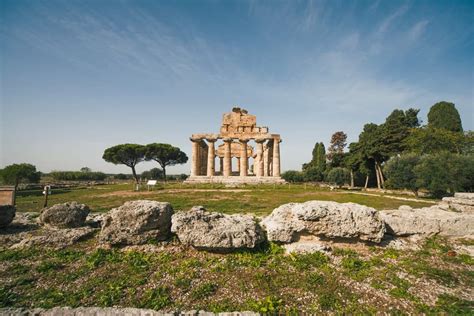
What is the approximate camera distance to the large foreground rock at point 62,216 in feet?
23.6

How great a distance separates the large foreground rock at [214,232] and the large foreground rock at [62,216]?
441cm

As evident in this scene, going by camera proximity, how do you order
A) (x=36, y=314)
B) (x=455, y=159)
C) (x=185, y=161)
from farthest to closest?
(x=185, y=161) < (x=455, y=159) < (x=36, y=314)

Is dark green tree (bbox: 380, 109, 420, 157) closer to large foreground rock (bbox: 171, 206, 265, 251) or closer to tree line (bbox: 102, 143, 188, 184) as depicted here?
large foreground rock (bbox: 171, 206, 265, 251)

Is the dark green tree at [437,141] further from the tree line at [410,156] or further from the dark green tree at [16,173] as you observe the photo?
the dark green tree at [16,173]

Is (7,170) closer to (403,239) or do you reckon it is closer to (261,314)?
(261,314)

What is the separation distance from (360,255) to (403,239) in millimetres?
2282

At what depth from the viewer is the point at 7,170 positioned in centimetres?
3238

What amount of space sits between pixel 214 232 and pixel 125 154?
50174 mm

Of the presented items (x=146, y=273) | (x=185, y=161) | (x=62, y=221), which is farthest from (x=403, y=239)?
(x=185, y=161)

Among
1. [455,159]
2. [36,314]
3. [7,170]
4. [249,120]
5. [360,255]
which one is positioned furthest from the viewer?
[249,120]

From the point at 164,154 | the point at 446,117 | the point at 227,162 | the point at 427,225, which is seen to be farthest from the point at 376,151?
the point at 164,154

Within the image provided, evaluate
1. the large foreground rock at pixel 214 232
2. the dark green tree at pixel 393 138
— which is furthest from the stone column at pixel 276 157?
the large foreground rock at pixel 214 232

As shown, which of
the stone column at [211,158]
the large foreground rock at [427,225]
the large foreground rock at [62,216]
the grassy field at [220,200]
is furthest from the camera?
the stone column at [211,158]

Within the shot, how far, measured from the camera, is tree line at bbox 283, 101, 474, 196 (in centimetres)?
1717
